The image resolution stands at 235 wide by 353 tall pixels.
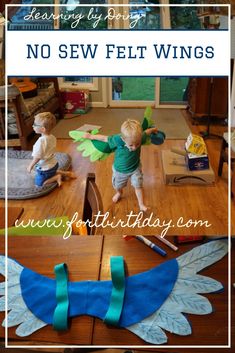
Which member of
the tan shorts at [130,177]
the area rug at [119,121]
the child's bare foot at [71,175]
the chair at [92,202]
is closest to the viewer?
the chair at [92,202]

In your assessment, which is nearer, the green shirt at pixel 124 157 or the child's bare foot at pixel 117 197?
the green shirt at pixel 124 157

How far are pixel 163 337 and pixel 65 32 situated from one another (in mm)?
452

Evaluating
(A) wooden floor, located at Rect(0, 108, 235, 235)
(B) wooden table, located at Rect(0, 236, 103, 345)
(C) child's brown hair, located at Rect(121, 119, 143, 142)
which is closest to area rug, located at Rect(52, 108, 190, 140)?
(A) wooden floor, located at Rect(0, 108, 235, 235)

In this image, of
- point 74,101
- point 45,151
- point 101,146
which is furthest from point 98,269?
point 74,101

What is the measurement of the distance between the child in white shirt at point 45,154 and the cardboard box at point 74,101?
1.07 m

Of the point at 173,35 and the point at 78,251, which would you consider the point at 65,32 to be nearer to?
the point at 173,35

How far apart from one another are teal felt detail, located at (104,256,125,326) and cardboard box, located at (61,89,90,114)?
221cm

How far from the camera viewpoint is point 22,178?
1.61m

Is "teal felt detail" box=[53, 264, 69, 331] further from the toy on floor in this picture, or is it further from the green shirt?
the green shirt

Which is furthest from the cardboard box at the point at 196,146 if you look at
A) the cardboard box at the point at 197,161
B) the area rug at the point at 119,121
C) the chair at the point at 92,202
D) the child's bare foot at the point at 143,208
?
the chair at the point at 92,202

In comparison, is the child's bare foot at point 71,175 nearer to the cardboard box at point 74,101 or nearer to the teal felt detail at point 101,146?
the teal felt detail at point 101,146

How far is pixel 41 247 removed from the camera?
54 cm

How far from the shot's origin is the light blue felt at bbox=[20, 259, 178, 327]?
0.43m

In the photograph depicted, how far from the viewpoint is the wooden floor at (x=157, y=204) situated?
1238 millimetres
